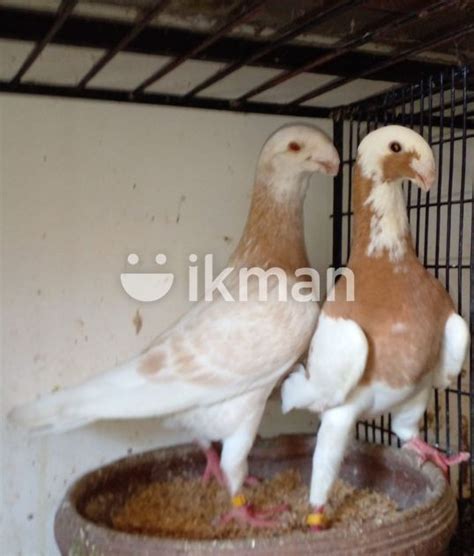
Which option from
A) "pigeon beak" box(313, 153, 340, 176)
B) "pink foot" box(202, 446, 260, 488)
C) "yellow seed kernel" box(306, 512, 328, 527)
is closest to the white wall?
"pink foot" box(202, 446, 260, 488)

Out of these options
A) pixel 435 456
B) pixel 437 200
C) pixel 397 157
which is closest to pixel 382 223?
pixel 397 157

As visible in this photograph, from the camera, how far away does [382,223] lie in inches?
29.4

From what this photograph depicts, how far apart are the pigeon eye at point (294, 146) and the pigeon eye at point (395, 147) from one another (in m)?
0.15

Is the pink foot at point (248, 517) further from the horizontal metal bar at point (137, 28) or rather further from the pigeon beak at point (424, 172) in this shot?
the horizontal metal bar at point (137, 28)

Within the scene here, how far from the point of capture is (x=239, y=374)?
744 mm

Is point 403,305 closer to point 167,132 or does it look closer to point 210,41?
A: point 210,41

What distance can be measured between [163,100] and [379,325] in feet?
1.56

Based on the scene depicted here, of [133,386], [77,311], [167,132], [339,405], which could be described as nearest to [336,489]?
[339,405]

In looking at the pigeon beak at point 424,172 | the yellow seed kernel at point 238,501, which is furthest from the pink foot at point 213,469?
the pigeon beak at point 424,172

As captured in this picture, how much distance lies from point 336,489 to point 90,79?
636 mm

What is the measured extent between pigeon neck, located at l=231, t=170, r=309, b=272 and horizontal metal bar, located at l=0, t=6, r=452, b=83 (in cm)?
17

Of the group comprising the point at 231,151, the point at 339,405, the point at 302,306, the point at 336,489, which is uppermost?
the point at 231,151

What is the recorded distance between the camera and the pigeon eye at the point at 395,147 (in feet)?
2.35

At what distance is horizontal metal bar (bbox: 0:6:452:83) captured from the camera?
82cm
